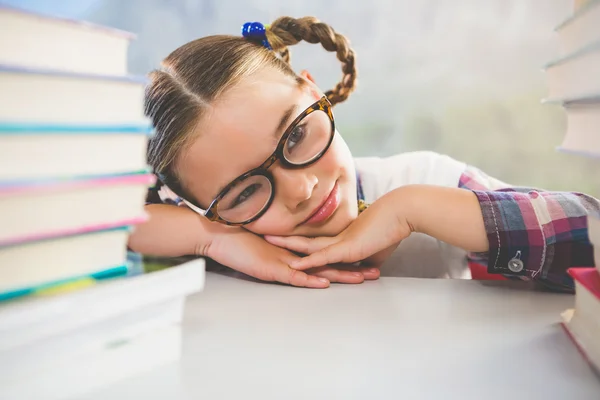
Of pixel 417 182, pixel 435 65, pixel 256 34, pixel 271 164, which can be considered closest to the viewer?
pixel 271 164

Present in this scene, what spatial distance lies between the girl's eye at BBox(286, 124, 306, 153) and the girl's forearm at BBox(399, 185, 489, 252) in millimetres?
188

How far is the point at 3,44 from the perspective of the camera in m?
0.33

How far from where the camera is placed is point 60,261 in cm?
36

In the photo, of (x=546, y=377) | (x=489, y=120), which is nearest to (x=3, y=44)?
(x=546, y=377)

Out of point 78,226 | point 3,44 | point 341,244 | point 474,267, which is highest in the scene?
point 3,44

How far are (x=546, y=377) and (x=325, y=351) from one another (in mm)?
171

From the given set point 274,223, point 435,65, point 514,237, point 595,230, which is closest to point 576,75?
point 595,230

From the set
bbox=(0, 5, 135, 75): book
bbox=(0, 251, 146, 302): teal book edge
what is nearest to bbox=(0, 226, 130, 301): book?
bbox=(0, 251, 146, 302): teal book edge

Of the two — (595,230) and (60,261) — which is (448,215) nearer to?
(595,230)

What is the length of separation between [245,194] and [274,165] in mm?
80

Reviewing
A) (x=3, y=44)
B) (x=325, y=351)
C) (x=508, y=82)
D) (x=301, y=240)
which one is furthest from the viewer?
(x=508, y=82)

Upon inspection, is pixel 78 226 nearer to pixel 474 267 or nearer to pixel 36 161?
pixel 36 161

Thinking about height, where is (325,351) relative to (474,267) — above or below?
above

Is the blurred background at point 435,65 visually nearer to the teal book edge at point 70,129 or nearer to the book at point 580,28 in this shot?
the book at point 580,28
